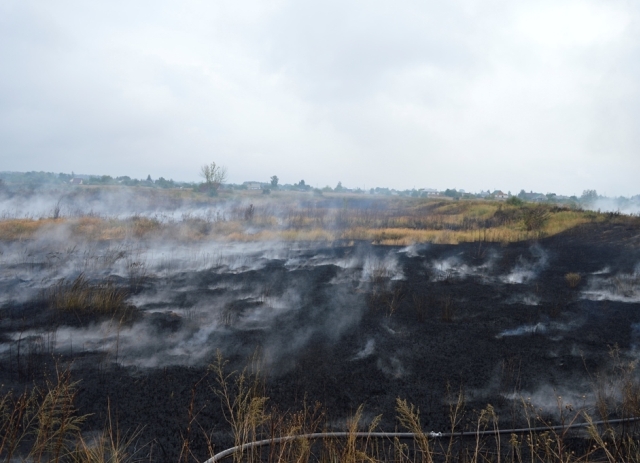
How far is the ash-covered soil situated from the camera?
609 centimetres

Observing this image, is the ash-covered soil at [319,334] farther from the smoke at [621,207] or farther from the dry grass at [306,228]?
the smoke at [621,207]

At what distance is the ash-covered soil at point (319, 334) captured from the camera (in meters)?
6.09

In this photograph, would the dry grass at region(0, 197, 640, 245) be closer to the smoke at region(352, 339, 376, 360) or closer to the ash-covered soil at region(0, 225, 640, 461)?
the ash-covered soil at region(0, 225, 640, 461)

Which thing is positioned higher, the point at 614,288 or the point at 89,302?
the point at 614,288

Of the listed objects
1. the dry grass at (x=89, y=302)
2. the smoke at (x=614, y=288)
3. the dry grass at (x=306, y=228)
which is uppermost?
the dry grass at (x=306, y=228)

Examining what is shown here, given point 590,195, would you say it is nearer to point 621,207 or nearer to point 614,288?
point 621,207

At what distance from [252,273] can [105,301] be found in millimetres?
4977

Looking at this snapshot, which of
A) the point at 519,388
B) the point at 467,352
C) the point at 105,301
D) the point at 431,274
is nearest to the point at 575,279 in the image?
the point at 431,274

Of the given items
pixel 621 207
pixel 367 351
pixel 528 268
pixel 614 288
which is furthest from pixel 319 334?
pixel 621 207

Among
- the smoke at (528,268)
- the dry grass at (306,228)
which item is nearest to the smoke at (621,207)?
the dry grass at (306,228)

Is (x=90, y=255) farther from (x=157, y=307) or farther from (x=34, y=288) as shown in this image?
(x=157, y=307)

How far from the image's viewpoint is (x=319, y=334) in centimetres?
867

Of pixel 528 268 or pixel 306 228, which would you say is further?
pixel 306 228

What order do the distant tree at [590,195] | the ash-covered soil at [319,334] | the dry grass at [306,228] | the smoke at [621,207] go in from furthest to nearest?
the distant tree at [590,195], the smoke at [621,207], the dry grass at [306,228], the ash-covered soil at [319,334]
